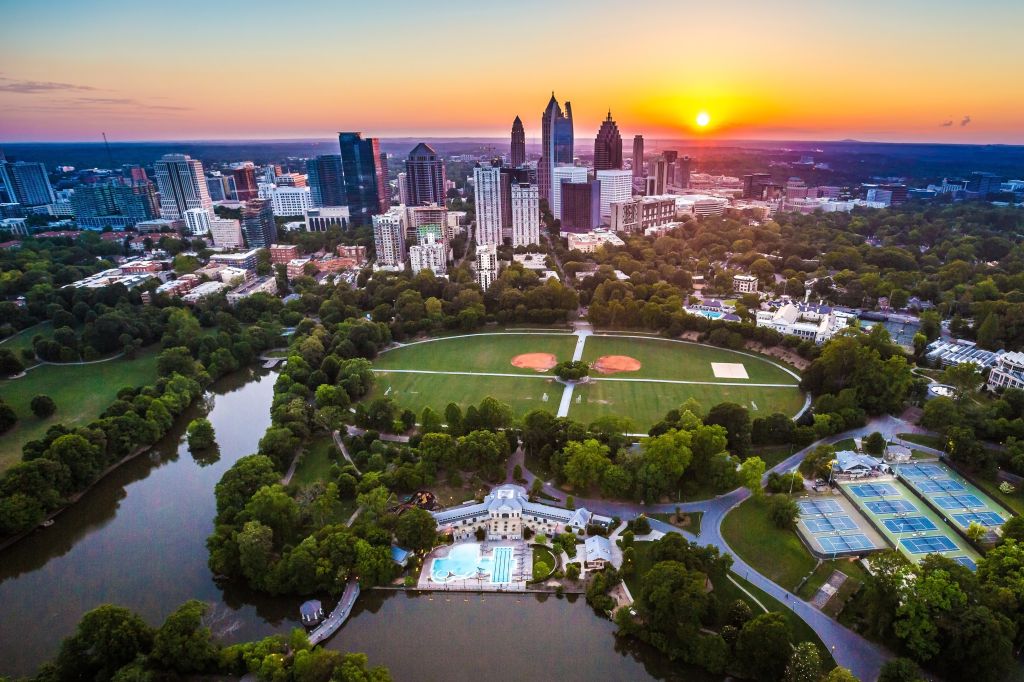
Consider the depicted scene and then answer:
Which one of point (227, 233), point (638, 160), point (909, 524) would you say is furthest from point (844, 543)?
point (638, 160)

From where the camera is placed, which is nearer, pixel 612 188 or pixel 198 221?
pixel 198 221

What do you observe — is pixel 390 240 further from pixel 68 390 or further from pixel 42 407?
pixel 42 407

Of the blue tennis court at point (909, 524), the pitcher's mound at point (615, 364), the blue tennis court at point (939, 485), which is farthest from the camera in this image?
the pitcher's mound at point (615, 364)

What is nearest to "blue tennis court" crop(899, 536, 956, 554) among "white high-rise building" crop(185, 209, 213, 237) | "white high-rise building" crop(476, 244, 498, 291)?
"white high-rise building" crop(476, 244, 498, 291)

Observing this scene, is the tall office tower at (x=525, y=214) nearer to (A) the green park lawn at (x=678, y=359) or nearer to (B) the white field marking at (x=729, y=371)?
(A) the green park lawn at (x=678, y=359)

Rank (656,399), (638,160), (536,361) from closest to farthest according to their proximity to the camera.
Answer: (656,399) < (536,361) < (638,160)

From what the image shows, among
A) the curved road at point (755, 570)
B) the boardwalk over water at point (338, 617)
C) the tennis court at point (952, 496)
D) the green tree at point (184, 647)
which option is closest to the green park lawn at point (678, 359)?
the curved road at point (755, 570)

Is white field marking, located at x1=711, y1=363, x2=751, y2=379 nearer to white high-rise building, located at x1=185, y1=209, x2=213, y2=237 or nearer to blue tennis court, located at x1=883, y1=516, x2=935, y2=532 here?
blue tennis court, located at x1=883, y1=516, x2=935, y2=532
